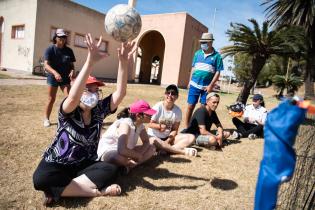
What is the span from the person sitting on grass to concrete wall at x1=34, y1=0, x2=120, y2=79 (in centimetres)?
1411

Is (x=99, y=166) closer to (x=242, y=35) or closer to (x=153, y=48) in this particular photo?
(x=242, y=35)

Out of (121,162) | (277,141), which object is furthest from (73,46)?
(277,141)

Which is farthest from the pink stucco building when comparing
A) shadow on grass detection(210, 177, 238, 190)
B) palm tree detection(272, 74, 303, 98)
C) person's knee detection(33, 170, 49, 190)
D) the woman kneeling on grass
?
shadow on grass detection(210, 177, 238, 190)

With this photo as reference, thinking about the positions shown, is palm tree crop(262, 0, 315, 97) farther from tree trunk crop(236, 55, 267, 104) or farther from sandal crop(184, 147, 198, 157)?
sandal crop(184, 147, 198, 157)

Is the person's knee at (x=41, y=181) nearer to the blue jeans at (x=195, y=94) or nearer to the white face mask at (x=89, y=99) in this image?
the white face mask at (x=89, y=99)

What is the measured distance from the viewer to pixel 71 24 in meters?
18.9

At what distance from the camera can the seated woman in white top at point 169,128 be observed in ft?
16.3

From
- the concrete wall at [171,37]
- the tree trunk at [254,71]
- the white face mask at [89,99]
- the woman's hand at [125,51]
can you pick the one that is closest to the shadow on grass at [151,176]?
the white face mask at [89,99]

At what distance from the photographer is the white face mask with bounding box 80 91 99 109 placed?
10.2ft

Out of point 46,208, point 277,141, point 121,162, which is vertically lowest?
point 46,208

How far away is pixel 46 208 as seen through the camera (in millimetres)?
2926

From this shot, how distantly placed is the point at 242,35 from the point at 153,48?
1897 cm

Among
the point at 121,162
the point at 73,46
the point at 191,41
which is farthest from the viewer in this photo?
the point at 191,41

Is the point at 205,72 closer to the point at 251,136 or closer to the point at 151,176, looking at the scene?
the point at 251,136
